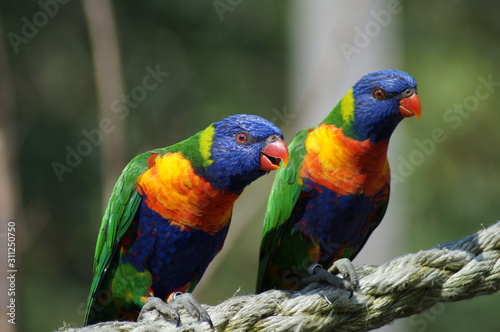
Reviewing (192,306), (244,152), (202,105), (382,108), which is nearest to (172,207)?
(244,152)

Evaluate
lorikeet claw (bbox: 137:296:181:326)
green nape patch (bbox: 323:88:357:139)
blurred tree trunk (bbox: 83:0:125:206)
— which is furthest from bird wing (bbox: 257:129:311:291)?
blurred tree trunk (bbox: 83:0:125:206)

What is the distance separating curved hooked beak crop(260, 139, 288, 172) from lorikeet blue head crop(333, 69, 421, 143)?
47 centimetres

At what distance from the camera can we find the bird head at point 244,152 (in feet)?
9.52

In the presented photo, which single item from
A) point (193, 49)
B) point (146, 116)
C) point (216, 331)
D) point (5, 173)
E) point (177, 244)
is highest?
point (193, 49)

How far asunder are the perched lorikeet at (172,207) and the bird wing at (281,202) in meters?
0.28

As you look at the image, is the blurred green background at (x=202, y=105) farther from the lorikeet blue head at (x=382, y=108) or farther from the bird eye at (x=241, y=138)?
the bird eye at (x=241, y=138)

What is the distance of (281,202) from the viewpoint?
3.25 meters

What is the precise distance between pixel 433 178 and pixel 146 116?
16.3 ft

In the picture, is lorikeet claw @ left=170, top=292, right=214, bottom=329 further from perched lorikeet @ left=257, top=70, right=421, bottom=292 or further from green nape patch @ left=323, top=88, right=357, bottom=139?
green nape patch @ left=323, top=88, right=357, bottom=139

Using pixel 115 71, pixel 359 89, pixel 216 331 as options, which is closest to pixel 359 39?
pixel 115 71

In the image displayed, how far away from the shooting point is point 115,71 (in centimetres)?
584

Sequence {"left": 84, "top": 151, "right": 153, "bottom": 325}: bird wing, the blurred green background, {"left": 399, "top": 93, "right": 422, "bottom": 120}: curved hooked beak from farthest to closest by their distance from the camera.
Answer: the blurred green background
{"left": 399, "top": 93, "right": 422, "bottom": 120}: curved hooked beak
{"left": 84, "top": 151, "right": 153, "bottom": 325}: bird wing

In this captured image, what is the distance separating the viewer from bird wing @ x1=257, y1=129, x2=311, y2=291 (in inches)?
127

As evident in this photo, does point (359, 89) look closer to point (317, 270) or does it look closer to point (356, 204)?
point (356, 204)
